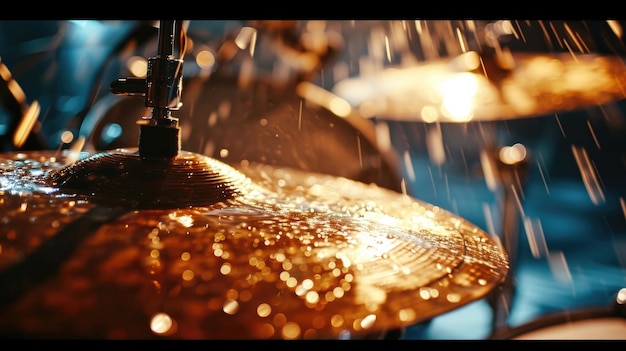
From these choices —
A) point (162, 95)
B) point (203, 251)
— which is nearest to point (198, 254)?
point (203, 251)

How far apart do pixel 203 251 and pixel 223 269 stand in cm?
4

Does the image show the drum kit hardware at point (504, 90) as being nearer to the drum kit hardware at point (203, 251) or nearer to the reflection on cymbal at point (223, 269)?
the drum kit hardware at point (203, 251)

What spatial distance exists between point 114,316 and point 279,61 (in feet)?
13.3

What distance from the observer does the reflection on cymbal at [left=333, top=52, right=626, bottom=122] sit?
148cm

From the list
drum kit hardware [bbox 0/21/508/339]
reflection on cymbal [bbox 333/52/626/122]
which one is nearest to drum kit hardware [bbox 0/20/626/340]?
drum kit hardware [bbox 0/21/508/339]

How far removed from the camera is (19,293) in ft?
1.03

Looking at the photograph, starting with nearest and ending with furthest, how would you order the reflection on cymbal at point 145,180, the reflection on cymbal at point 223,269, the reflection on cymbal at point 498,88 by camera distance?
1. the reflection on cymbal at point 223,269
2. the reflection on cymbal at point 145,180
3. the reflection on cymbal at point 498,88

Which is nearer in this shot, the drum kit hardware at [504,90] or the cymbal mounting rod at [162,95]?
the cymbal mounting rod at [162,95]

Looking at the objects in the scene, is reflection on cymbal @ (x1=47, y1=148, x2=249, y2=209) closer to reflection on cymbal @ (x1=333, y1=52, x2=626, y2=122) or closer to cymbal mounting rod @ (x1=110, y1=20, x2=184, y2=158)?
cymbal mounting rod @ (x1=110, y1=20, x2=184, y2=158)

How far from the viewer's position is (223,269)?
1.26 ft

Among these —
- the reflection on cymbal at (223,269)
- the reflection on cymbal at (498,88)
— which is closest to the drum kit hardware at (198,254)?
the reflection on cymbal at (223,269)

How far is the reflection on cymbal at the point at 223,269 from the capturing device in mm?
303

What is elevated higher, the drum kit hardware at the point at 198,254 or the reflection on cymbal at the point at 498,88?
the reflection on cymbal at the point at 498,88
